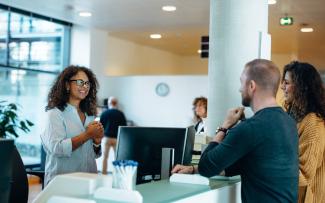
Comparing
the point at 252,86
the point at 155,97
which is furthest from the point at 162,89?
the point at 252,86

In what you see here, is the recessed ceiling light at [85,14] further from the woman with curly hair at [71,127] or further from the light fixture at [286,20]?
the woman with curly hair at [71,127]

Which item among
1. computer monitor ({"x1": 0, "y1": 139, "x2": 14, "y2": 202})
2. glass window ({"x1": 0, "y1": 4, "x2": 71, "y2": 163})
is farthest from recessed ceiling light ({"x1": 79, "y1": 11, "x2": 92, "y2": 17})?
computer monitor ({"x1": 0, "y1": 139, "x2": 14, "y2": 202})

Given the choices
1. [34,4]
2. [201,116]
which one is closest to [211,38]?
[201,116]

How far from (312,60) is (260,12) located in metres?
10.7

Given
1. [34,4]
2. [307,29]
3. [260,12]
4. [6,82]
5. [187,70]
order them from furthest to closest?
1. [187,70]
2. [307,29]
3. [6,82]
4. [34,4]
5. [260,12]

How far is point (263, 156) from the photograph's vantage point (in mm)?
2158

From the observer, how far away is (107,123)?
980cm

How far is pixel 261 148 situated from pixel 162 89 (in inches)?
341

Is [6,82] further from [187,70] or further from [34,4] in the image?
[187,70]

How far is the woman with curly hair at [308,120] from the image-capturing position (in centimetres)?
268

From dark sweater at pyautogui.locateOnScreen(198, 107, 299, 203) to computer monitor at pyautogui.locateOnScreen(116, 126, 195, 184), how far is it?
21.3 inches

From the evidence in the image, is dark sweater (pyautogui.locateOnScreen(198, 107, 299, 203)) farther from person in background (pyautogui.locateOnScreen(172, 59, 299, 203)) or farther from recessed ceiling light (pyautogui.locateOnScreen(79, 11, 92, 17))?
recessed ceiling light (pyautogui.locateOnScreen(79, 11, 92, 17))

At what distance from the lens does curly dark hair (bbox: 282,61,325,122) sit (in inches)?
111

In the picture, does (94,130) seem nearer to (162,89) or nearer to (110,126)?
(110,126)
